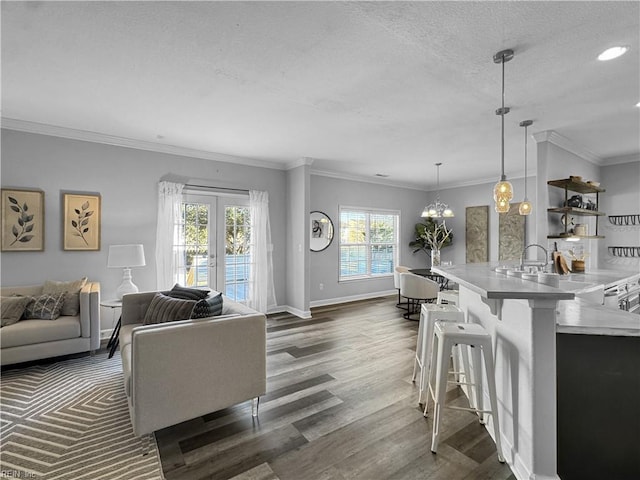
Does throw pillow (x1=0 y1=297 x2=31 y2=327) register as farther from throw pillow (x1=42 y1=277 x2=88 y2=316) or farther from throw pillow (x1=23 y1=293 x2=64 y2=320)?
throw pillow (x1=42 y1=277 x2=88 y2=316)

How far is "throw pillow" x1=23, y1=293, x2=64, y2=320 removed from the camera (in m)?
3.18

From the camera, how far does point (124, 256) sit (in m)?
3.59

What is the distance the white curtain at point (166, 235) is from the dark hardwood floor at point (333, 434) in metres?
2.02

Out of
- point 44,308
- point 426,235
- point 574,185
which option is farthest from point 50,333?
point 426,235

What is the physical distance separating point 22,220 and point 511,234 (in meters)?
7.74

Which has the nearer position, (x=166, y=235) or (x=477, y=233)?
(x=166, y=235)

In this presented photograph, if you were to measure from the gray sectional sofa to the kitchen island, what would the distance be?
145 inches

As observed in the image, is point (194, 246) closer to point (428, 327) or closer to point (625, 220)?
point (428, 327)

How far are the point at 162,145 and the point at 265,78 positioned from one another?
2511 millimetres

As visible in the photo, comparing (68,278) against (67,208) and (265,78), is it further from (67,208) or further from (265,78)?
(265,78)

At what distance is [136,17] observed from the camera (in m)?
1.80

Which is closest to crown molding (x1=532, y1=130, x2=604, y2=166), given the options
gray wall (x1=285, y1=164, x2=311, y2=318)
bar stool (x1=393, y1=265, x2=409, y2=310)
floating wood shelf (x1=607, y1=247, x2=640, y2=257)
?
floating wood shelf (x1=607, y1=247, x2=640, y2=257)

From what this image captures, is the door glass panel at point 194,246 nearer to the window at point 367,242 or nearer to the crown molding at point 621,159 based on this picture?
the window at point 367,242

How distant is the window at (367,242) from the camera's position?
648 cm
